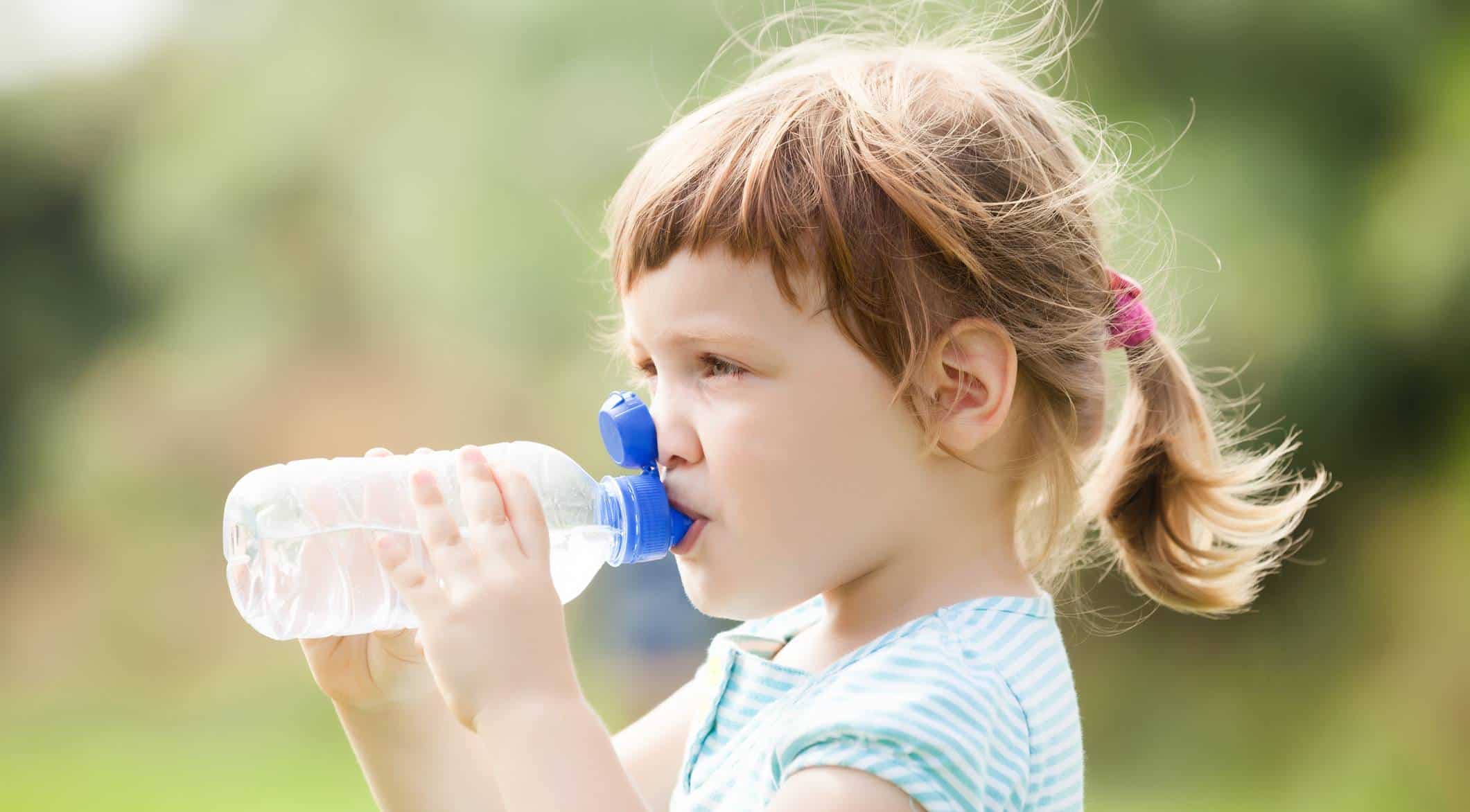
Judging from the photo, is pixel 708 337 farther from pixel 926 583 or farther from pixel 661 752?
pixel 661 752

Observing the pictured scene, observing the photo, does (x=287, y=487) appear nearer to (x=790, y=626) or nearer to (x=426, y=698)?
(x=426, y=698)

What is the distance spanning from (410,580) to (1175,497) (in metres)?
0.65

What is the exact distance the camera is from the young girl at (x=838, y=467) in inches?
32.7

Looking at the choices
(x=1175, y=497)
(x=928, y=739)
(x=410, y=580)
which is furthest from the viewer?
(x=1175, y=497)

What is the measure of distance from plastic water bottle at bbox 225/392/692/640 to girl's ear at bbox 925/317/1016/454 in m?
0.25

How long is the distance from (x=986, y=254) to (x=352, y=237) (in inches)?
112

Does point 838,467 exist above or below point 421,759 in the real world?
above

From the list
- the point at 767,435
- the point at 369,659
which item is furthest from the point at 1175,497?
the point at 369,659

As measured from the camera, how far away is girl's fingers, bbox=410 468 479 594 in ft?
2.83

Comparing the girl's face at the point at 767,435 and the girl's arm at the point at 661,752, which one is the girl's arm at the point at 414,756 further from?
the girl's face at the point at 767,435

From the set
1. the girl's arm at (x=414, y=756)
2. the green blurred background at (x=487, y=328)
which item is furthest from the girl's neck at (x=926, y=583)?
the green blurred background at (x=487, y=328)

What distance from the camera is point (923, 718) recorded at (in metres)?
0.79

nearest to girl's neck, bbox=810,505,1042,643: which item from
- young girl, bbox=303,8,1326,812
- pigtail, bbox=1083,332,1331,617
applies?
young girl, bbox=303,8,1326,812

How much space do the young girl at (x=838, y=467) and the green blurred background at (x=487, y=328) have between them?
178 cm
